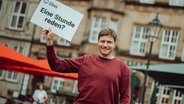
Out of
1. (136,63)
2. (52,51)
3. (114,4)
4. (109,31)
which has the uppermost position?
(114,4)

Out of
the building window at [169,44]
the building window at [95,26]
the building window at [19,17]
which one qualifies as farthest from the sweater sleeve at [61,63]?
the building window at [19,17]

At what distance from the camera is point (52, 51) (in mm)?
4012

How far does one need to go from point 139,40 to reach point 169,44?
2013 mm

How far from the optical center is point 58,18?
485cm

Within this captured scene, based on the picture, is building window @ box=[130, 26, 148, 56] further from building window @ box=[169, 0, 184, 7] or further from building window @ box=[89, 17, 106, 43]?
building window @ box=[169, 0, 184, 7]

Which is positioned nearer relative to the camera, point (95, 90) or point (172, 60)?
point (95, 90)

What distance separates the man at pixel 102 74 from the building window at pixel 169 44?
21824 millimetres

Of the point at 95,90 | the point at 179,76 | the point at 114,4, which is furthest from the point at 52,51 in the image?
the point at 114,4

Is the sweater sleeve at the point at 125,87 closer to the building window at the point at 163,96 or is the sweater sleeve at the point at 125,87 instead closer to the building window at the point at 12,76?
the building window at the point at 163,96

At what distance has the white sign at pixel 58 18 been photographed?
189 inches

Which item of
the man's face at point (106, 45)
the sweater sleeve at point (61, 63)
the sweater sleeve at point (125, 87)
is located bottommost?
the sweater sleeve at point (125, 87)

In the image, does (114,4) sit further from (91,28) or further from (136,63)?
(136,63)

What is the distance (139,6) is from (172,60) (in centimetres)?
421

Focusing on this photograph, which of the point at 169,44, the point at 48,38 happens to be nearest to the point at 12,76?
the point at 169,44
